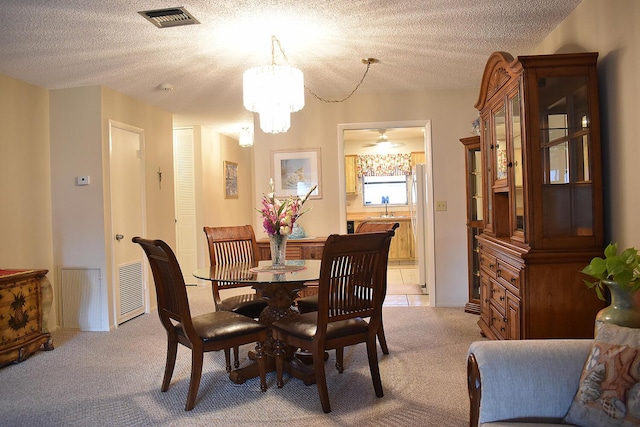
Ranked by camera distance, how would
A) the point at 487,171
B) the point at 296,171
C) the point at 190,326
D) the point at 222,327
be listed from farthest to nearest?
the point at 296,171 → the point at 487,171 → the point at 222,327 → the point at 190,326

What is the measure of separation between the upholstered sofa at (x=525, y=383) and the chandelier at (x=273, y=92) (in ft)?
6.70

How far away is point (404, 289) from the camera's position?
6172 mm

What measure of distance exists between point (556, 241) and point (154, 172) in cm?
416

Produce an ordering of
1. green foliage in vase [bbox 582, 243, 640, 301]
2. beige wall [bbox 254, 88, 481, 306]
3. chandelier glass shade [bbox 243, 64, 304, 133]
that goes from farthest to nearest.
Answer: beige wall [bbox 254, 88, 481, 306], chandelier glass shade [bbox 243, 64, 304, 133], green foliage in vase [bbox 582, 243, 640, 301]

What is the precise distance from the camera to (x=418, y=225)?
5.82 meters

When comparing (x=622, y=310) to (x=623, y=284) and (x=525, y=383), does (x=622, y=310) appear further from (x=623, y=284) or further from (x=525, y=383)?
(x=525, y=383)

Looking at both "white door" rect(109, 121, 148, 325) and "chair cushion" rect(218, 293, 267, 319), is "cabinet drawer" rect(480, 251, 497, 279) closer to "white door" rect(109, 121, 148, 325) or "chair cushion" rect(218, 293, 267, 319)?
"chair cushion" rect(218, 293, 267, 319)

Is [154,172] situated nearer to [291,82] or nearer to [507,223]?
[291,82]

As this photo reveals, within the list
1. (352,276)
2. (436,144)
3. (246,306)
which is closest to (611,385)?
(352,276)

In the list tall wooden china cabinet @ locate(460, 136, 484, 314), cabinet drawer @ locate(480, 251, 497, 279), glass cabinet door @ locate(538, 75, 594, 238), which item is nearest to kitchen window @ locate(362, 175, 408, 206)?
tall wooden china cabinet @ locate(460, 136, 484, 314)

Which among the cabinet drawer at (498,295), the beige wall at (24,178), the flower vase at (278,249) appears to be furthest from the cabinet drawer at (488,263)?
the beige wall at (24,178)

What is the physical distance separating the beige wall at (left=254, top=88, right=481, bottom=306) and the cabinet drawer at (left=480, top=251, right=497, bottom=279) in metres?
1.13

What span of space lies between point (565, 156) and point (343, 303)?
1543mm

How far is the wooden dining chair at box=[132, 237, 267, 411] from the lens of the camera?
263cm
